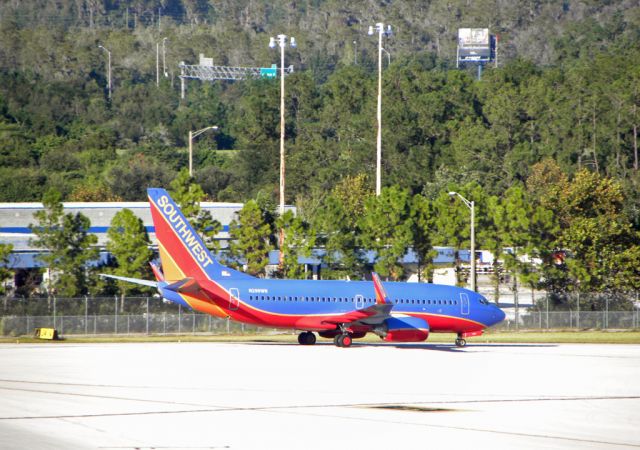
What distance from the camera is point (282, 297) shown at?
47844mm

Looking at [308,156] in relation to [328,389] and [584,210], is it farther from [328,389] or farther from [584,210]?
[328,389]

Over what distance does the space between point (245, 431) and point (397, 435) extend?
3.13 m

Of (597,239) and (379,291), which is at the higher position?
(597,239)

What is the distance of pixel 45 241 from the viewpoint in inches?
2618

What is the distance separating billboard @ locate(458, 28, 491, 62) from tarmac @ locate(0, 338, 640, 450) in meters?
147

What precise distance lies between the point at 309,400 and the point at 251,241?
42089mm

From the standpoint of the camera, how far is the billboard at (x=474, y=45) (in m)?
189

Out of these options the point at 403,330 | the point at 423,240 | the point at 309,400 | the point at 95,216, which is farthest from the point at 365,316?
the point at 95,216

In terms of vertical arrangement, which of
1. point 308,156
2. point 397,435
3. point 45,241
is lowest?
point 397,435

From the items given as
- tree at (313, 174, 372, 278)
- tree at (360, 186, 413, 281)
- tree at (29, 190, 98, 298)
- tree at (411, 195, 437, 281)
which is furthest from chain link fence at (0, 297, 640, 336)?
tree at (313, 174, 372, 278)

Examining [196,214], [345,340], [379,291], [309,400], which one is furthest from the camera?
[196,214]

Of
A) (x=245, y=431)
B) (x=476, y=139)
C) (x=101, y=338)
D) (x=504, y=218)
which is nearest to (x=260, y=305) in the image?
(x=101, y=338)

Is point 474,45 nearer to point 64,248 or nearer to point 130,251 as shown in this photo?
point 130,251

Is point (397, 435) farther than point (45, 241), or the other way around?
point (45, 241)
